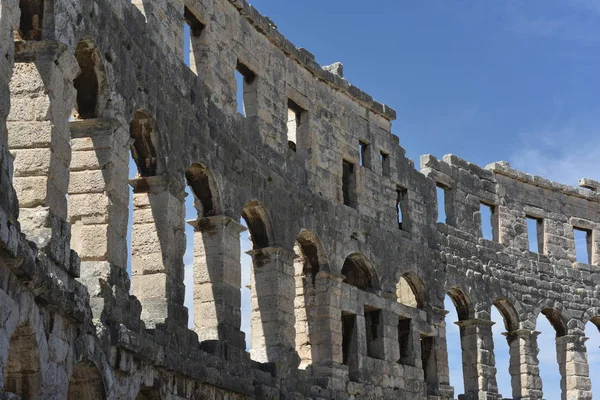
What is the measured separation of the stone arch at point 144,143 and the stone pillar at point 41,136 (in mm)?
2742

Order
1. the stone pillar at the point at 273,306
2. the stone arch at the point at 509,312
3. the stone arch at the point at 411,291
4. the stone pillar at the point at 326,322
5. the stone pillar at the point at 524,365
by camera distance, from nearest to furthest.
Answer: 1. the stone pillar at the point at 273,306
2. the stone pillar at the point at 326,322
3. the stone arch at the point at 411,291
4. the stone pillar at the point at 524,365
5. the stone arch at the point at 509,312

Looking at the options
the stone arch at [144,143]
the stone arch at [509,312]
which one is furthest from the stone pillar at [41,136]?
the stone arch at [509,312]

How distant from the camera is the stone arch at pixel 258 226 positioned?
55.3 ft

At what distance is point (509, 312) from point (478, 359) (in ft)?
6.43

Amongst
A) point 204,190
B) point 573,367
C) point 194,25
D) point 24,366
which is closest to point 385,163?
point 194,25

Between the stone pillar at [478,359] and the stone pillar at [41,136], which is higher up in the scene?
the stone pillar at [41,136]

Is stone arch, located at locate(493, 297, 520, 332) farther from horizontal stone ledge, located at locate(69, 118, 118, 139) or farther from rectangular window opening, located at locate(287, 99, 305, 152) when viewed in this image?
horizontal stone ledge, located at locate(69, 118, 118, 139)

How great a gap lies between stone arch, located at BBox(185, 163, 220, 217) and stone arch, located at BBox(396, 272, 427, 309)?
6848mm

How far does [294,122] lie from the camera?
19297 millimetres

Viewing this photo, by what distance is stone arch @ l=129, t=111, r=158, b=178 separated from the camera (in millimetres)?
13712

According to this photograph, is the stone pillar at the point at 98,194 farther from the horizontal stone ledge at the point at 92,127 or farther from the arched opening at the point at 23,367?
the arched opening at the point at 23,367

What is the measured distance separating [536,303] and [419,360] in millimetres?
5047

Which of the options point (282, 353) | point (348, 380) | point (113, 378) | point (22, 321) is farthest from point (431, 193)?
point (22, 321)

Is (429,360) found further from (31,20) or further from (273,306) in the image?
(31,20)
